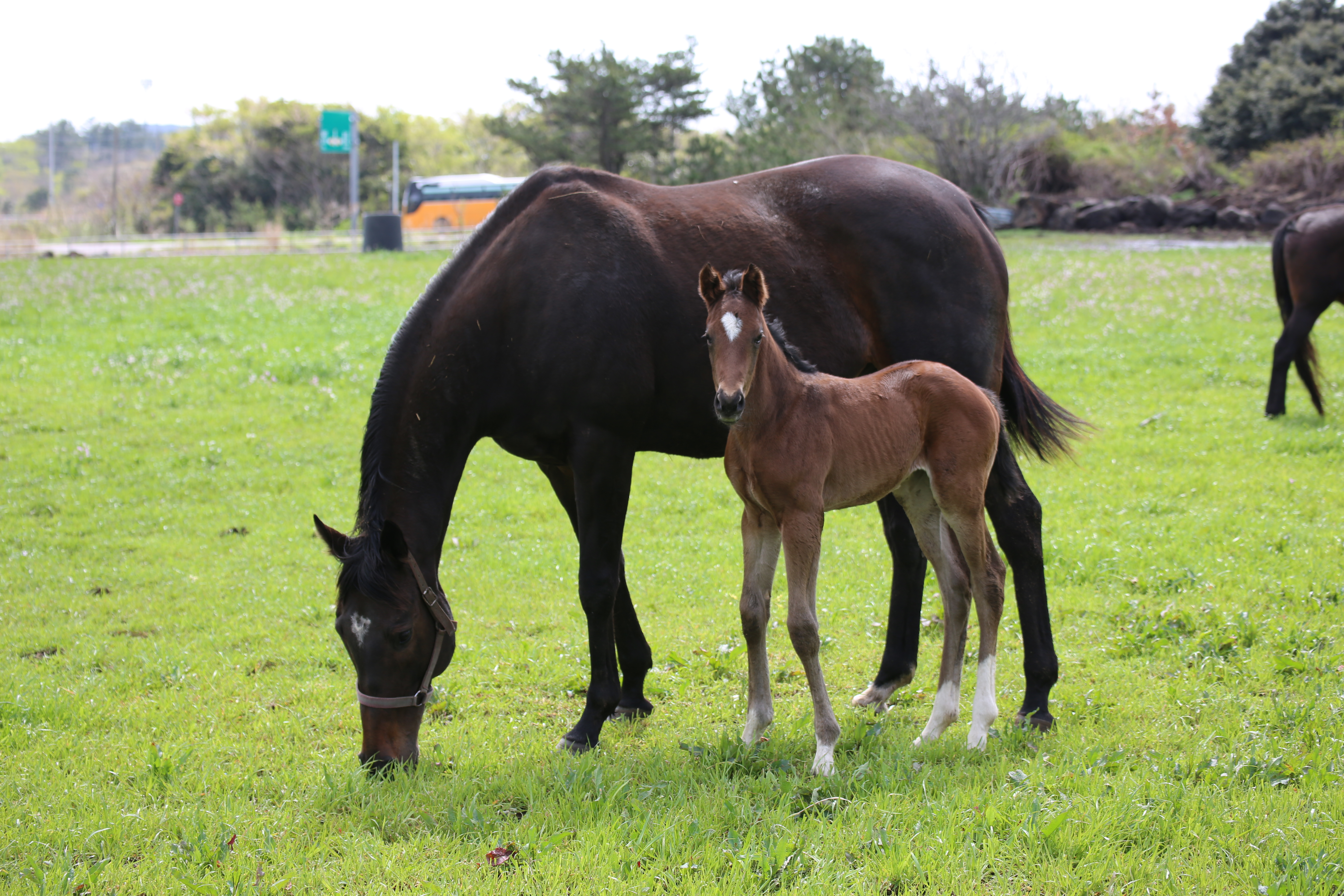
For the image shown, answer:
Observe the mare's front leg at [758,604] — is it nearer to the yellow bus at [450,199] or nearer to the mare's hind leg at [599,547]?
the mare's hind leg at [599,547]

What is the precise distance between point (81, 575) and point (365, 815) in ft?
16.7

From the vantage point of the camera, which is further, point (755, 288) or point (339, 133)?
point (339, 133)

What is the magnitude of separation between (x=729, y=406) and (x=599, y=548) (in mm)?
1413

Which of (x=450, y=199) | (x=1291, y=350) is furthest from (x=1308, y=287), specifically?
(x=450, y=199)

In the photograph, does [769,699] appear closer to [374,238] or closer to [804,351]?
[804,351]

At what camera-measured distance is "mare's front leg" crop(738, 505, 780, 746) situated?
175 inches

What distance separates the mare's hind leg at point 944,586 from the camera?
4.56 meters

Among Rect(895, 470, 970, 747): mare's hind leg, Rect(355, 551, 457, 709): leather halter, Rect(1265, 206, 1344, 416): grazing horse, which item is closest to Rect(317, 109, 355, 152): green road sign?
Rect(1265, 206, 1344, 416): grazing horse

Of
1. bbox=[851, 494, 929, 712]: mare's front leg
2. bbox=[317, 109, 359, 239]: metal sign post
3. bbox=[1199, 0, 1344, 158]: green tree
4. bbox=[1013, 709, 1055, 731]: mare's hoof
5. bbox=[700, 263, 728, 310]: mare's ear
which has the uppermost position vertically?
bbox=[1199, 0, 1344, 158]: green tree

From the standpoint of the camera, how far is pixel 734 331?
12.7 feet

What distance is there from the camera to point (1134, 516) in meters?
8.38

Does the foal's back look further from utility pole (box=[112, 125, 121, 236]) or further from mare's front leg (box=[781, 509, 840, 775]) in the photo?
utility pole (box=[112, 125, 121, 236])

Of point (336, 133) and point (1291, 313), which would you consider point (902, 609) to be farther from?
point (336, 133)

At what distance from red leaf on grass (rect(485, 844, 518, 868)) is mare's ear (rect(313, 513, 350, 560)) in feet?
4.73
